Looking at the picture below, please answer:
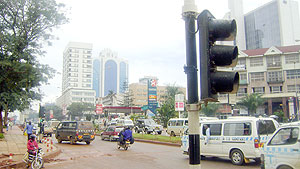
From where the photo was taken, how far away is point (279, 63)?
5491 centimetres

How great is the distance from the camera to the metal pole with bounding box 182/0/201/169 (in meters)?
2.95

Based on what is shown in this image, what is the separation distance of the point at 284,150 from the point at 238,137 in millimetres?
4500

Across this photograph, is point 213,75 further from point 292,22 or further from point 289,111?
point 292,22

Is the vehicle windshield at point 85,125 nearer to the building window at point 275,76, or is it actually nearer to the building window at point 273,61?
the building window at point 275,76

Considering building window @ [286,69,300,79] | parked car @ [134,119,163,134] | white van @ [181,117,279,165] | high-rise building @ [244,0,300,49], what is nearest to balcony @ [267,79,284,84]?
building window @ [286,69,300,79]

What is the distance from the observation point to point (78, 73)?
454ft

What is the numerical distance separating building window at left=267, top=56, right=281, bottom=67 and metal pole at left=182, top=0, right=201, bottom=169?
57547 mm

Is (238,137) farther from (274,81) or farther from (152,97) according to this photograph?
(274,81)

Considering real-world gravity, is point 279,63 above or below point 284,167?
above

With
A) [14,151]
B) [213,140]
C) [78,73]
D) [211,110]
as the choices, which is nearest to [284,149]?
[213,140]

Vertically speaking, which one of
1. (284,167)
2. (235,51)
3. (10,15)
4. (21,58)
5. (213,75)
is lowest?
(284,167)

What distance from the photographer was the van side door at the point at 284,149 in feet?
24.1

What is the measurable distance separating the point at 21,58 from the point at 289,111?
47.6 m

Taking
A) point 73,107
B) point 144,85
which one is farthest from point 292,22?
point 73,107
